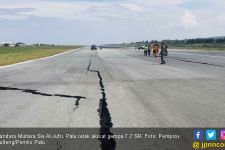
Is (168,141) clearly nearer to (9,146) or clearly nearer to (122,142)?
(122,142)

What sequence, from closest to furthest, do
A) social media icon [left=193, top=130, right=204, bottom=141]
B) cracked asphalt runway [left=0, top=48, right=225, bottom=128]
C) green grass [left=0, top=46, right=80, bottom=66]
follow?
social media icon [left=193, top=130, right=204, bottom=141] → cracked asphalt runway [left=0, top=48, right=225, bottom=128] → green grass [left=0, top=46, right=80, bottom=66]

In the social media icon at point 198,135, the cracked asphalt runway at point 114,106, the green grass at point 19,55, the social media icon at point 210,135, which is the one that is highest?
the social media icon at point 210,135

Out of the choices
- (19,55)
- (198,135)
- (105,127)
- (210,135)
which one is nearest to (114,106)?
(105,127)

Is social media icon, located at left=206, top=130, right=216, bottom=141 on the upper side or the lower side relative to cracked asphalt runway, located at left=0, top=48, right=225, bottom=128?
upper

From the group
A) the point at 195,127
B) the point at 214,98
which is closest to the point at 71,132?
the point at 195,127

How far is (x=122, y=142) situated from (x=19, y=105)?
490 centimetres

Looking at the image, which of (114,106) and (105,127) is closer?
(105,127)

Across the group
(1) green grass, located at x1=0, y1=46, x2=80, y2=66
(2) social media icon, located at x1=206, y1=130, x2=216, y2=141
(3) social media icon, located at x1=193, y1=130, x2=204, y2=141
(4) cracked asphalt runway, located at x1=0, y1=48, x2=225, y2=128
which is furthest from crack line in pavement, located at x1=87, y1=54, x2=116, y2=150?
(1) green grass, located at x1=0, y1=46, x2=80, y2=66

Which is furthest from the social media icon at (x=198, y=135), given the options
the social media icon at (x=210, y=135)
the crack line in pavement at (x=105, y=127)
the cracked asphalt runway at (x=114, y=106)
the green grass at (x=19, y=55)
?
the green grass at (x=19, y=55)

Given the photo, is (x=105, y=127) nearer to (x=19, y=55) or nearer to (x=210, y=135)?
(x=210, y=135)

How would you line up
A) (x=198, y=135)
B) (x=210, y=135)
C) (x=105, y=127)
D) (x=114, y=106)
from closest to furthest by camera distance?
(x=210, y=135)
(x=198, y=135)
(x=105, y=127)
(x=114, y=106)

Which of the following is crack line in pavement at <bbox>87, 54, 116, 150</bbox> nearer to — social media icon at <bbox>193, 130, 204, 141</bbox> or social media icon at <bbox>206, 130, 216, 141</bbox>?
social media icon at <bbox>193, 130, 204, 141</bbox>

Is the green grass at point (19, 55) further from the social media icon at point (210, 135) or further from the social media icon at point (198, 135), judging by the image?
the social media icon at point (210, 135)

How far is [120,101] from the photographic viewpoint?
1126 centimetres
